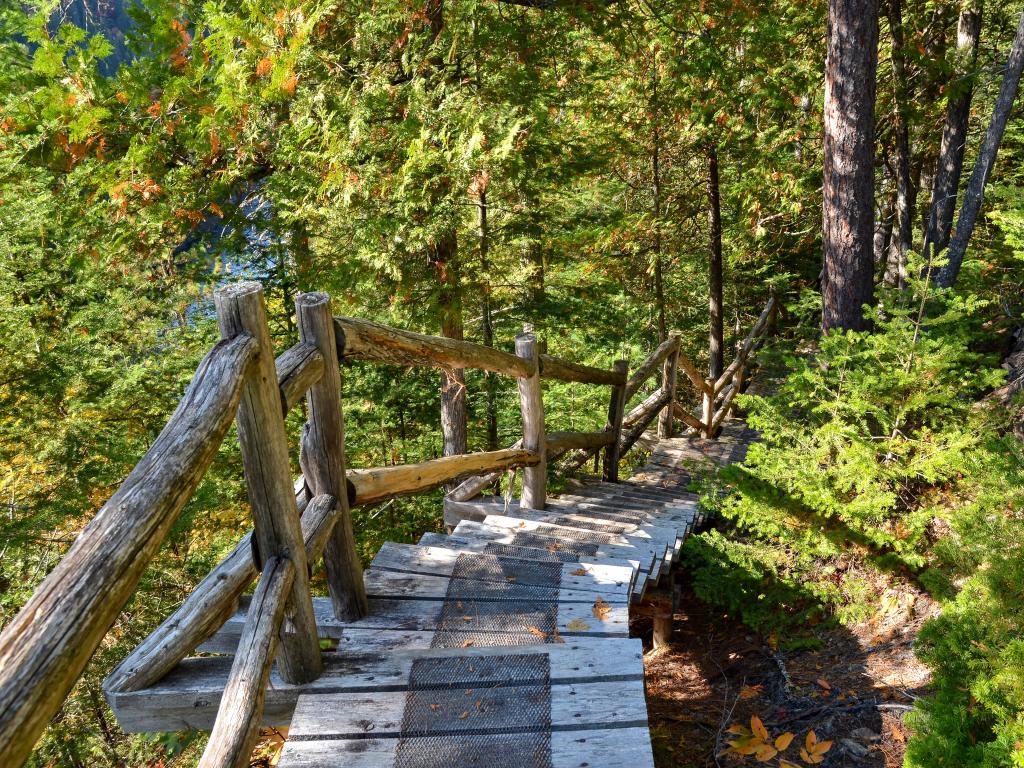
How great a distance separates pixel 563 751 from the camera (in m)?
2.38

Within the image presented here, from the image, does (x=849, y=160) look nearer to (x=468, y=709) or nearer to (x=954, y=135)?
(x=954, y=135)

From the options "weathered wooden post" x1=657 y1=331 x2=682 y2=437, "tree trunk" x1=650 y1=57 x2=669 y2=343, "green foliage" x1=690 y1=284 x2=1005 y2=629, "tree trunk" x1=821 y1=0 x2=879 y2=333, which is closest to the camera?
"green foliage" x1=690 y1=284 x2=1005 y2=629

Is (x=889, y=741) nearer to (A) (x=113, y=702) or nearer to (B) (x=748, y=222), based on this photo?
(A) (x=113, y=702)

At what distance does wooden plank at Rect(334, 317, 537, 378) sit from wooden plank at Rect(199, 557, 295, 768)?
1070mm

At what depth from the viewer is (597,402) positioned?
1143 centimetres

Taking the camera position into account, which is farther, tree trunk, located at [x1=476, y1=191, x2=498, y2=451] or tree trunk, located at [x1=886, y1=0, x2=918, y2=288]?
tree trunk, located at [x1=886, y1=0, x2=918, y2=288]

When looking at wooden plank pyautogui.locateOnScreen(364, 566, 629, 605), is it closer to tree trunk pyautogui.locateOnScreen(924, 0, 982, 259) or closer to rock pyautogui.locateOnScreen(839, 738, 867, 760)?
rock pyautogui.locateOnScreen(839, 738, 867, 760)

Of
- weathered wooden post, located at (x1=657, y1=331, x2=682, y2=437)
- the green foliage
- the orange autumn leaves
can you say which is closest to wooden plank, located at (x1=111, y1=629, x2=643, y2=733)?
the orange autumn leaves

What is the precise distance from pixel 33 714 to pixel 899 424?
5.12 meters

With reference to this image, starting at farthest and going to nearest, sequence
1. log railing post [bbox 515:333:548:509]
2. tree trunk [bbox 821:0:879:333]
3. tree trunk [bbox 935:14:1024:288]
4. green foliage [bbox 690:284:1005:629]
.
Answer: tree trunk [bbox 935:14:1024:288]
tree trunk [bbox 821:0:879:333]
log railing post [bbox 515:333:548:509]
green foliage [bbox 690:284:1005:629]

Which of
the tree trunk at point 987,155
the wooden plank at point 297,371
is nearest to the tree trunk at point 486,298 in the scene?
the tree trunk at point 987,155

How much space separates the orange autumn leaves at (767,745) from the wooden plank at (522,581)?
4.29 ft

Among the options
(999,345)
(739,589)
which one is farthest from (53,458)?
(999,345)

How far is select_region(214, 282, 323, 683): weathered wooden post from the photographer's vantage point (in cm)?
225
